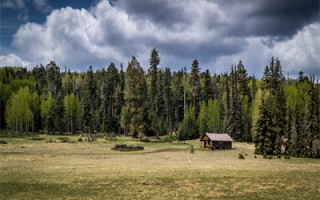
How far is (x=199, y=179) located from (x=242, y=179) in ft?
13.5

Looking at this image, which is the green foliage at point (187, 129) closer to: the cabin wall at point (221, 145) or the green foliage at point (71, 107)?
the cabin wall at point (221, 145)

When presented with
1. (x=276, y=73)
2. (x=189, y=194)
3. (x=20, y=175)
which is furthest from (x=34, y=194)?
(x=276, y=73)

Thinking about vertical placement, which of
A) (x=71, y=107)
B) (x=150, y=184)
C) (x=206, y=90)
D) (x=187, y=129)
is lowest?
(x=150, y=184)

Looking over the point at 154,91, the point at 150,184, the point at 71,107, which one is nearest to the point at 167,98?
the point at 154,91

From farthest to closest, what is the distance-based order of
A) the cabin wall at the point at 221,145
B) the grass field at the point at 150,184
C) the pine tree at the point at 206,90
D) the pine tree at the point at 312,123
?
the pine tree at the point at 206,90, the cabin wall at the point at 221,145, the pine tree at the point at 312,123, the grass field at the point at 150,184

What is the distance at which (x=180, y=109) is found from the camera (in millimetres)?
134000

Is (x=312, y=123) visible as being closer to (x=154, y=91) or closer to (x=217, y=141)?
(x=217, y=141)

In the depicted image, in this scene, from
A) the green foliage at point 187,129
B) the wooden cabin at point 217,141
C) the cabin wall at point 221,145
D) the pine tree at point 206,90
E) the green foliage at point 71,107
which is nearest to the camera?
the wooden cabin at point 217,141

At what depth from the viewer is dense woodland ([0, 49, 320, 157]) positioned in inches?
2557

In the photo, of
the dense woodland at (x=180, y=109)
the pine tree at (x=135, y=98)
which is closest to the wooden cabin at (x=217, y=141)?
the dense woodland at (x=180, y=109)

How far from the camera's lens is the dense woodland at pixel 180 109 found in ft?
213

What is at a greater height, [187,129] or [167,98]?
[167,98]

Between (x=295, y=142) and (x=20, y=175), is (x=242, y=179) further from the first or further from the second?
(x=295, y=142)

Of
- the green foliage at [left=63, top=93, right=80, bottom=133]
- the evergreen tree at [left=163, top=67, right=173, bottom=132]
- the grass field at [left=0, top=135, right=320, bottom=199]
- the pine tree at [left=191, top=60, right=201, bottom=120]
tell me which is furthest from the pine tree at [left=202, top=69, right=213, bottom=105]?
the grass field at [left=0, top=135, right=320, bottom=199]
